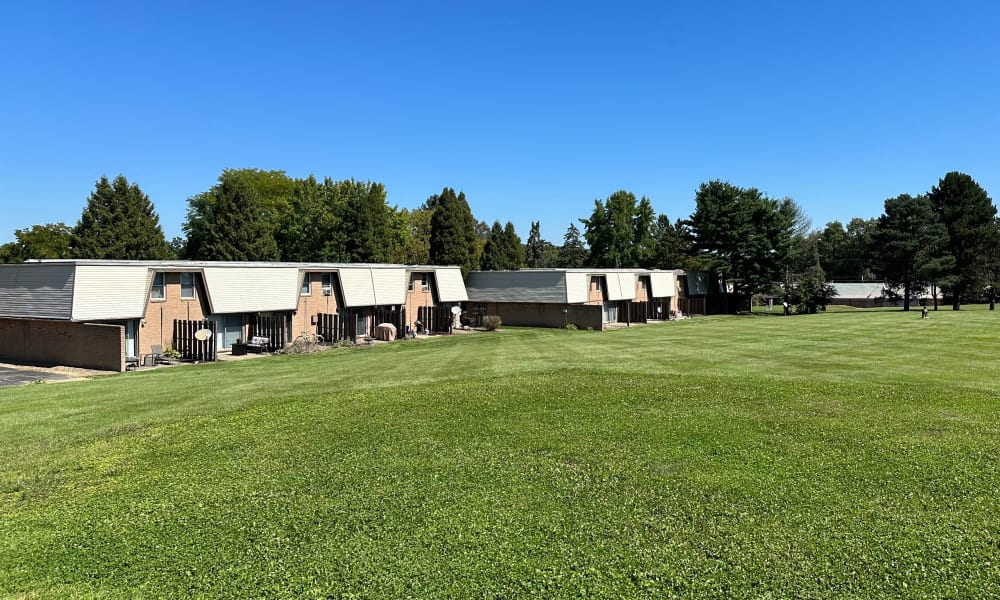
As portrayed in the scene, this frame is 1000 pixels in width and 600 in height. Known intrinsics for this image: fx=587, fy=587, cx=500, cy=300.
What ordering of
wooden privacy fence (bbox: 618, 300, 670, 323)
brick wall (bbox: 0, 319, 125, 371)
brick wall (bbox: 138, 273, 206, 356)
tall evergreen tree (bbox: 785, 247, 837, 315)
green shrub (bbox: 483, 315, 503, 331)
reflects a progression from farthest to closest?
1. tall evergreen tree (bbox: 785, 247, 837, 315)
2. wooden privacy fence (bbox: 618, 300, 670, 323)
3. green shrub (bbox: 483, 315, 503, 331)
4. brick wall (bbox: 138, 273, 206, 356)
5. brick wall (bbox: 0, 319, 125, 371)

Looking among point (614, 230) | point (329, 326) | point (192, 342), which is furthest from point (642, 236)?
point (192, 342)

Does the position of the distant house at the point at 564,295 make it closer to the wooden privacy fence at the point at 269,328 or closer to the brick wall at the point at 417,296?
the brick wall at the point at 417,296

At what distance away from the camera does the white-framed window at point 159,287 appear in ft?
98.8

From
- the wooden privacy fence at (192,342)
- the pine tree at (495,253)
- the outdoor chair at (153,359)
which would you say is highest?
the pine tree at (495,253)

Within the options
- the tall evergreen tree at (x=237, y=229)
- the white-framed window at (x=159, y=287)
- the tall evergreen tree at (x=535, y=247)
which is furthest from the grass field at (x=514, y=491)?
the tall evergreen tree at (x=535, y=247)

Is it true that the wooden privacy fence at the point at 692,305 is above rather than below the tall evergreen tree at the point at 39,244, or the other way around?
below

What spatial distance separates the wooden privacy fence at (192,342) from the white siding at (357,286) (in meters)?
9.54

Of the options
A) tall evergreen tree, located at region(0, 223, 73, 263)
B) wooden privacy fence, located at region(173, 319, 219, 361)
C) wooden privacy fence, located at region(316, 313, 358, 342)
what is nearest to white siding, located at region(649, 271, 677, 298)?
wooden privacy fence, located at region(316, 313, 358, 342)

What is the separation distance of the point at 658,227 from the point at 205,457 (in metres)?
114

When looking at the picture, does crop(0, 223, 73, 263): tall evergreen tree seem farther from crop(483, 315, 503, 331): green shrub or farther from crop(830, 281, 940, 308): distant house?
crop(830, 281, 940, 308): distant house

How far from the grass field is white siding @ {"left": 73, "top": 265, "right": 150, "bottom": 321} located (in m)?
12.2

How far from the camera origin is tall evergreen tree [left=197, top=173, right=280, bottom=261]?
2363 inches

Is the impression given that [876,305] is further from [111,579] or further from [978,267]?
[111,579]

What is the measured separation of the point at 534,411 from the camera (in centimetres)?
1336
